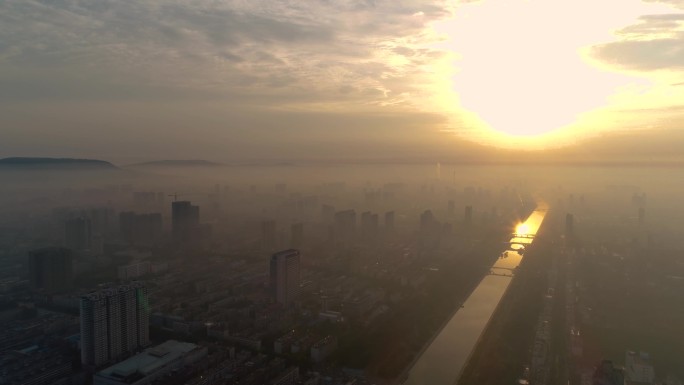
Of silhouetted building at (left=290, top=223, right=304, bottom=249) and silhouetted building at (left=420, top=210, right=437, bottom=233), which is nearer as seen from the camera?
silhouetted building at (left=290, top=223, right=304, bottom=249)

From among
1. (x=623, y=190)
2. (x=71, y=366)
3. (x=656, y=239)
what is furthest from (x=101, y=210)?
(x=623, y=190)

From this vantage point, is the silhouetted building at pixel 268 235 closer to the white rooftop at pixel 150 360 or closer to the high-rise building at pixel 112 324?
the high-rise building at pixel 112 324

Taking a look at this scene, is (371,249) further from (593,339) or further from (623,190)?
(623,190)

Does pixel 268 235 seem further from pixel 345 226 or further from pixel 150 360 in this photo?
pixel 150 360

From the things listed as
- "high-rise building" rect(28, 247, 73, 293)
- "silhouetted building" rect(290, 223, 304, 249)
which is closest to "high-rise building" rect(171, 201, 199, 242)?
"silhouetted building" rect(290, 223, 304, 249)

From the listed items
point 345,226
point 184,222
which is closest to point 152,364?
point 184,222

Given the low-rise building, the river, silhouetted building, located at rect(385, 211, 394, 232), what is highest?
silhouetted building, located at rect(385, 211, 394, 232)

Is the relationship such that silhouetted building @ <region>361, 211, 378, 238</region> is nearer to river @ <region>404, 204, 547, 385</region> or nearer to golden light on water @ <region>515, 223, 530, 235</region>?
river @ <region>404, 204, 547, 385</region>
